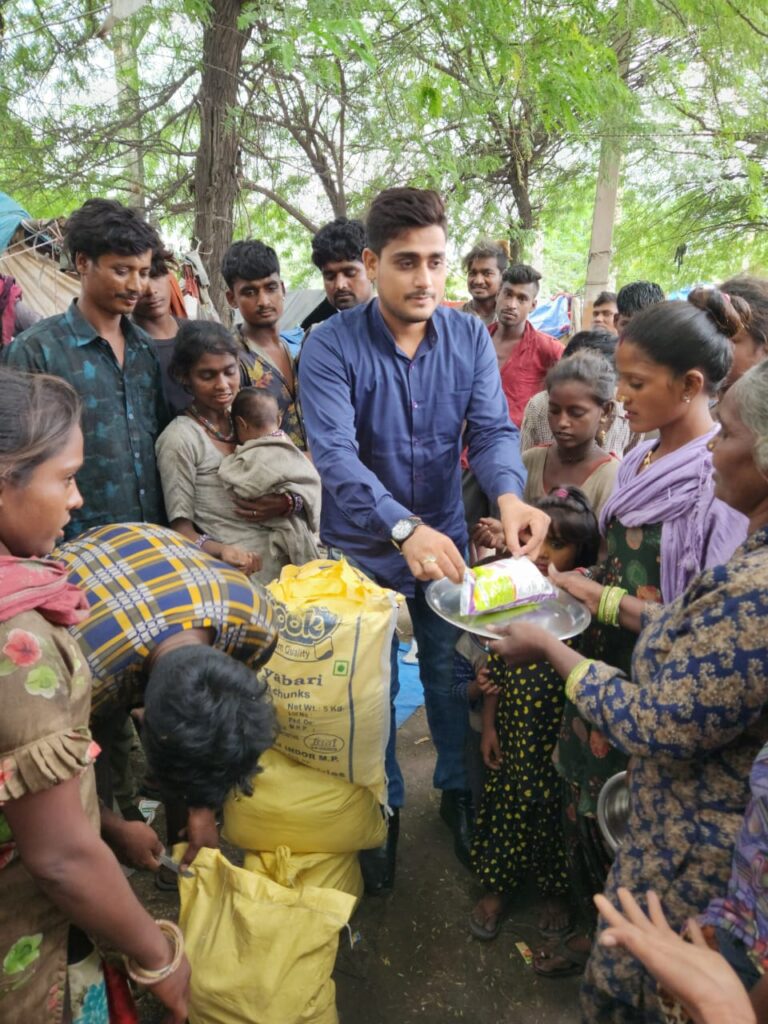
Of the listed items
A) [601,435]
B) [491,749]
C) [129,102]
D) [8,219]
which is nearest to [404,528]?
[491,749]

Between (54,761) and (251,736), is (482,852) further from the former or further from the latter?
(54,761)

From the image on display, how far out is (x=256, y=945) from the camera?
5.70 ft

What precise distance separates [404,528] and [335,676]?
19.7 inches

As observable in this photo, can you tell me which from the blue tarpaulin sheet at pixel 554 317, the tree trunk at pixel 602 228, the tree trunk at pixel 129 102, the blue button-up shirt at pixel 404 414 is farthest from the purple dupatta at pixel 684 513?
the blue tarpaulin sheet at pixel 554 317

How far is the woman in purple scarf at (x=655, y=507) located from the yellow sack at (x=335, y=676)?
0.55 m

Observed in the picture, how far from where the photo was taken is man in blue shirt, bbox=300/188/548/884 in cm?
221

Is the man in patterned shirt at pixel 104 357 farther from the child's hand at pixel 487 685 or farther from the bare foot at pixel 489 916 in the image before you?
the bare foot at pixel 489 916

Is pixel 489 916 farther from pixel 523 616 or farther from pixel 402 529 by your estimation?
pixel 402 529

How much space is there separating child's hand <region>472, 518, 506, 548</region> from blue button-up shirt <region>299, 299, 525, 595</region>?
0.42ft

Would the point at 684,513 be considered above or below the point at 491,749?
above

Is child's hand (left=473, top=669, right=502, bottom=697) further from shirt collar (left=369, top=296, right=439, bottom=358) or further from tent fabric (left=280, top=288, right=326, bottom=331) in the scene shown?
tent fabric (left=280, top=288, right=326, bottom=331)

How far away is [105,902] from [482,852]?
5.01ft

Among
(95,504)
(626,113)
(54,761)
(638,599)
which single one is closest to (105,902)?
(54,761)

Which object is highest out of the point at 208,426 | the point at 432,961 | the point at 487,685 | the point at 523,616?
the point at 208,426
